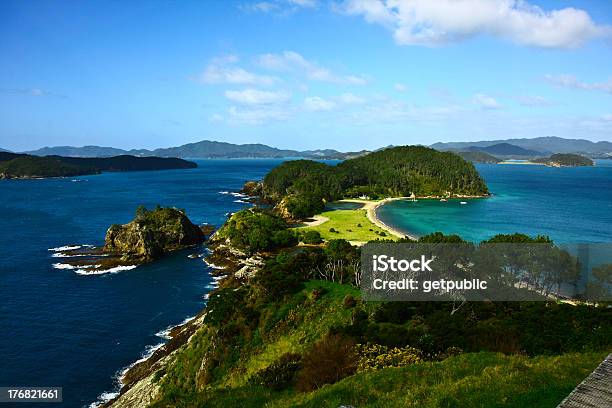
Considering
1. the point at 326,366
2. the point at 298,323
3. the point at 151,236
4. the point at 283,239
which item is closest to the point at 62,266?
the point at 151,236

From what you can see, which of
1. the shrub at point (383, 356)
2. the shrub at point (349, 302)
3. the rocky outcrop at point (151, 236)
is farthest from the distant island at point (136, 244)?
the shrub at point (383, 356)

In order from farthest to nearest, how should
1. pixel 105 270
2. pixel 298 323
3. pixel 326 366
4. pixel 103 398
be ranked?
pixel 105 270 → pixel 103 398 → pixel 298 323 → pixel 326 366

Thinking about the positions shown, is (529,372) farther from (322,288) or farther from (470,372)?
(322,288)

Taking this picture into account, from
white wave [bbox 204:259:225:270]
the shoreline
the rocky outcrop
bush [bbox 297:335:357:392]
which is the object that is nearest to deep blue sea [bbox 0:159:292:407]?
white wave [bbox 204:259:225:270]

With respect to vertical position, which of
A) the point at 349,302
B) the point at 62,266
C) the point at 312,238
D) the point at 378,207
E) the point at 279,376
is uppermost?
the point at 349,302

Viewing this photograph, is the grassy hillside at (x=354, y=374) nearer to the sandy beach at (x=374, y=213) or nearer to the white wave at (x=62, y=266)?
the white wave at (x=62, y=266)

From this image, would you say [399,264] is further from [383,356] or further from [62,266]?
[62,266]
